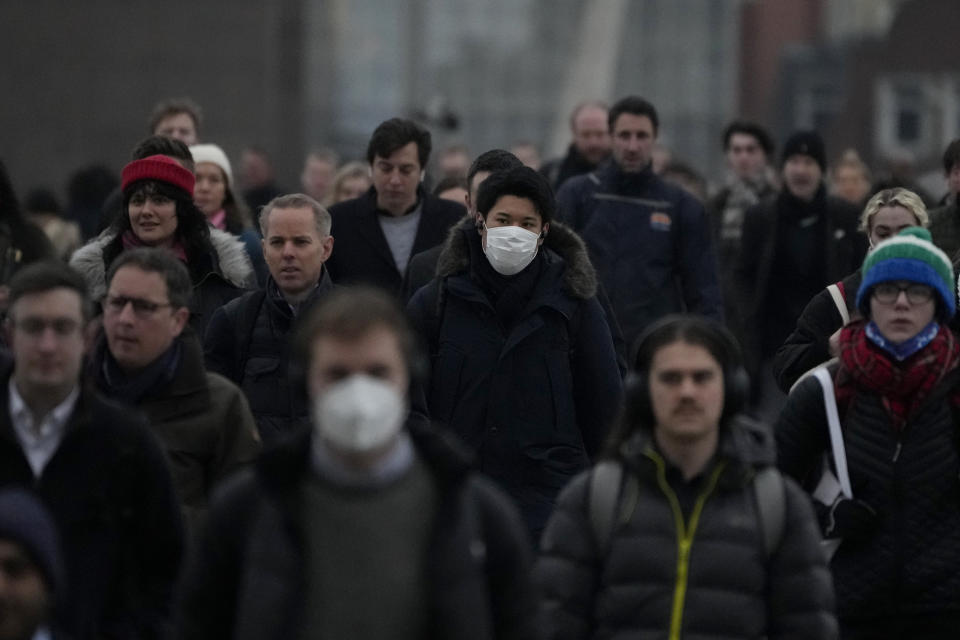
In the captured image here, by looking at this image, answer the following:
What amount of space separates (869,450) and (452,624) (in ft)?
8.17

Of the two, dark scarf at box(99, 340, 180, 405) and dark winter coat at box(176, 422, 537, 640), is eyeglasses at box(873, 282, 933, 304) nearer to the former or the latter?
dark scarf at box(99, 340, 180, 405)

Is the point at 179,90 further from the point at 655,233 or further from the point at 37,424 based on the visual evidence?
the point at 37,424

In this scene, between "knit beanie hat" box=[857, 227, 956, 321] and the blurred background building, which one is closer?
"knit beanie hat" box=[857, 227, 956, 321]

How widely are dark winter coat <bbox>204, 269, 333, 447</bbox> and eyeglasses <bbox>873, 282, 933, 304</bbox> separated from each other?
2.25 metres

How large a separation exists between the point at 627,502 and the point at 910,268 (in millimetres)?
1795

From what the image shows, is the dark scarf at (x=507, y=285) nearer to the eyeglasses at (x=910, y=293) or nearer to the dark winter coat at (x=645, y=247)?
the eyeglasses at (x=910, y=293)

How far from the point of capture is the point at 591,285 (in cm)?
946

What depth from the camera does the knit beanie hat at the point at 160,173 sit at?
33.8 feet

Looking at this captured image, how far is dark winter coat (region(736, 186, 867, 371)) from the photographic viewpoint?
46.9 feet

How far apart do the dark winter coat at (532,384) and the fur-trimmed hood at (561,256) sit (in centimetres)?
1

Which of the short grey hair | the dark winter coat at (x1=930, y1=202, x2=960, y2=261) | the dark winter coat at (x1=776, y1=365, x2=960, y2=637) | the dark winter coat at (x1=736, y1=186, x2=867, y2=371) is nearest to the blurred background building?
the dark winter coat at (x1=736, y1=186, x2=867, y2=371)

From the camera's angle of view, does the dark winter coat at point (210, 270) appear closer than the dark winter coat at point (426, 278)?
Yes

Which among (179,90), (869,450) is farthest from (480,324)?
(179,90)

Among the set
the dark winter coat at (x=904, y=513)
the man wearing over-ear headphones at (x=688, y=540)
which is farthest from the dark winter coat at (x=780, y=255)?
the man wearing over-ear headphones at (x=688, y=540)
